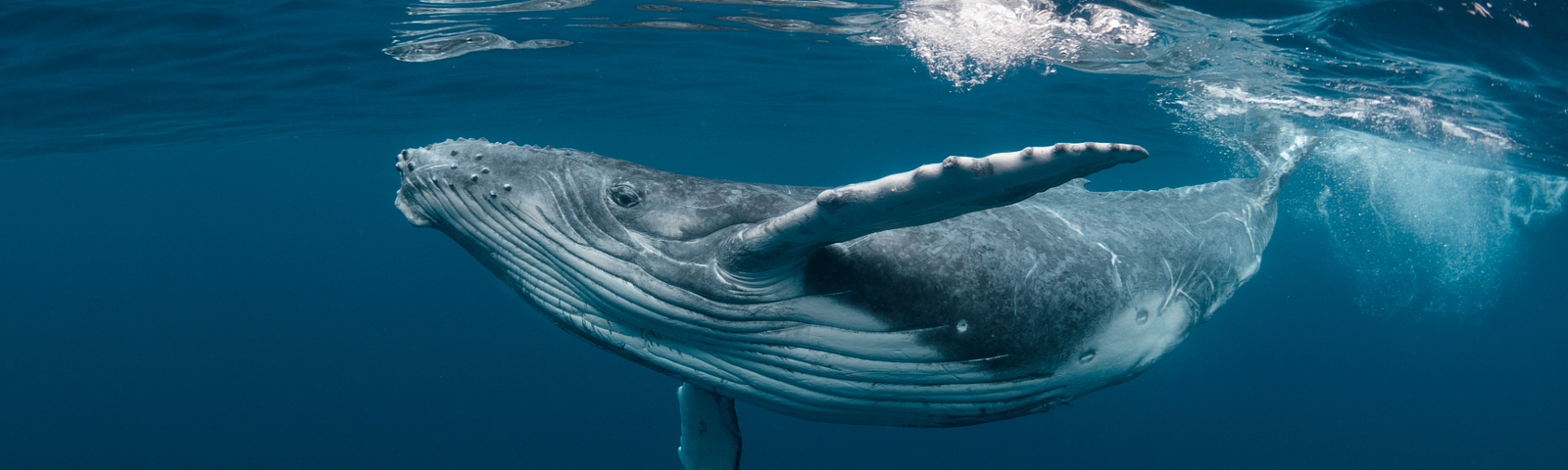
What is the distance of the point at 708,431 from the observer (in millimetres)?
4434

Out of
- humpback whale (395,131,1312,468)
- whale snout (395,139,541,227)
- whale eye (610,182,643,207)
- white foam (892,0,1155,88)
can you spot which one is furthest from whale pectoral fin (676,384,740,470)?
white foam (892,0,1155,88)

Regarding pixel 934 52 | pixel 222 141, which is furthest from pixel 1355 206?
pixel 222 141

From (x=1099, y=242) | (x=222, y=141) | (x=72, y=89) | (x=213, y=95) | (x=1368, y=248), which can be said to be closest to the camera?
(x=1099, y=242)

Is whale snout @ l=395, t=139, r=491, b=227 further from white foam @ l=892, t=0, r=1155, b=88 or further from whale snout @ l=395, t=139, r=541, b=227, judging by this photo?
white foam @ l=892, t=0, r=1155, b=88

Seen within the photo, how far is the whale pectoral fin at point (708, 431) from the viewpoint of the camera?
432 cm

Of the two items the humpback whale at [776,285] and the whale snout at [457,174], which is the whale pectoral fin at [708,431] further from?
the whale snout at [457,174]

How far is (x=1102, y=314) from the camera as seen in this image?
3.63 metres

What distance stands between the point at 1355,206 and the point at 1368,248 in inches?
2103

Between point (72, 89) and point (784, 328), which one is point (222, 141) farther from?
point (784, 328)

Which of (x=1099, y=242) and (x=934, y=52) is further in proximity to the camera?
(x=934, y=52)

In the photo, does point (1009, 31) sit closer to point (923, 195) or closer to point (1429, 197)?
point (923, 195)

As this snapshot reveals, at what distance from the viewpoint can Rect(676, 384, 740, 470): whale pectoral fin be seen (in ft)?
14.2

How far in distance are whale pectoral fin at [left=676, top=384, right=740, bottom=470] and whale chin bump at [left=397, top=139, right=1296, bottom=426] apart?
2.55ft

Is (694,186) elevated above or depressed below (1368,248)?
above
